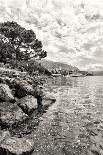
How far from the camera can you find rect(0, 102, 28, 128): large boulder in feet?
53.7

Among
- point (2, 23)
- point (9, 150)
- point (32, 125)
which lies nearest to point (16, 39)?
point (2, 23)

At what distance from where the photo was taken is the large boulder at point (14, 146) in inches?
456

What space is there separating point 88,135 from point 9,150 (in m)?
6.66

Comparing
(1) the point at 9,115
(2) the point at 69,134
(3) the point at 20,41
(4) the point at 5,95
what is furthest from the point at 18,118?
(3) the point at 20,41

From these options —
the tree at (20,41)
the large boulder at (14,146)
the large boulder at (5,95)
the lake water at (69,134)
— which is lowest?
the lake water at (69,134)

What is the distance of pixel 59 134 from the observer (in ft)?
51.6

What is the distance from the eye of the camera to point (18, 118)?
17.5m

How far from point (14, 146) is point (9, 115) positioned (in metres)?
5.34

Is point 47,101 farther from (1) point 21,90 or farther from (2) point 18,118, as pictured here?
(2) point 18,118

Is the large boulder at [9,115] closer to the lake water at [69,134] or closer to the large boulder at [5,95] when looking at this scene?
the large boulder at [5,95]

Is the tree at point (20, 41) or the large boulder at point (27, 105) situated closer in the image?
the large boulder at point (27, 105)

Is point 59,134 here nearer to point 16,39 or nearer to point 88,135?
point 88,135

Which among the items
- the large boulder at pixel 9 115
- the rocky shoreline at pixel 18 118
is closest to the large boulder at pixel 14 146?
the rocky shoreline at pixel 18 118

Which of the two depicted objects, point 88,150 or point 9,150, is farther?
point 88,150
